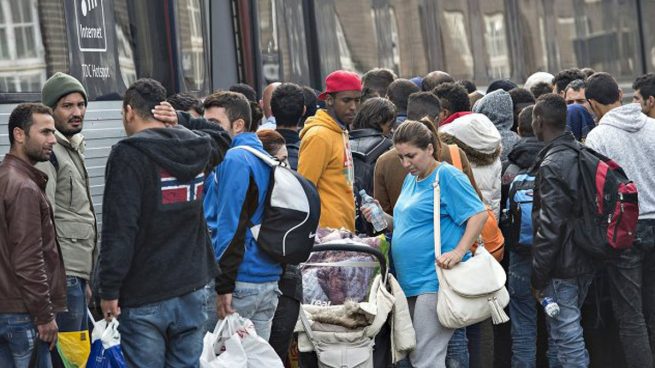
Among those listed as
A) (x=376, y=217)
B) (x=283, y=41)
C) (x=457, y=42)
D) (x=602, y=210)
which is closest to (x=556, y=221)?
(x=602, y=210)

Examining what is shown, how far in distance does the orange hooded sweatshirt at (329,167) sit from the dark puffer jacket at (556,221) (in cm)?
107

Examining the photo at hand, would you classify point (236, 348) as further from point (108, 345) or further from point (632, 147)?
point (632, 147)

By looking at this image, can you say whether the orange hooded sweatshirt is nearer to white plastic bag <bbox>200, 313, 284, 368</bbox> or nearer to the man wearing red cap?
the man wearing red cap

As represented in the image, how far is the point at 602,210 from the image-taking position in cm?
809

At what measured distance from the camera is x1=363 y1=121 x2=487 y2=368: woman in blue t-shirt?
7.37 meters

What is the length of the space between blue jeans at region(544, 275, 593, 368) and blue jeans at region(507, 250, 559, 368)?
0.45 m

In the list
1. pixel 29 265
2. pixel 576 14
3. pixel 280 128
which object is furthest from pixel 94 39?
pixel 576 14

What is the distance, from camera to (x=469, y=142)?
8.65m

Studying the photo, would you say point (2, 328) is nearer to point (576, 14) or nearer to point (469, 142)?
point (469, 142)

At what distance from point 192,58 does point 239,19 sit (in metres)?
1.17

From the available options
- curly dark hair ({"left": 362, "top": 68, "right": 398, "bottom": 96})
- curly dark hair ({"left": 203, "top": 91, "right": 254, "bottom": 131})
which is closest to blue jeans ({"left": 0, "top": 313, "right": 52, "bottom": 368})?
curly dark hair ({"left": 203, "top": 91, "right": 254, "bottom": 131})

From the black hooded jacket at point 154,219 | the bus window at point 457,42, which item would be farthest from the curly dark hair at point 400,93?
the bus window at point 457,42

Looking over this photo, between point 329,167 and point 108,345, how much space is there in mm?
2325

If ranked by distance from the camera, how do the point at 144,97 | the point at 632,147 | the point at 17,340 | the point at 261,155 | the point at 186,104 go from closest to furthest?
the point at 144,97
the point at 17,340
the point at 261,155
the point at 186,104
the point at 632,147
